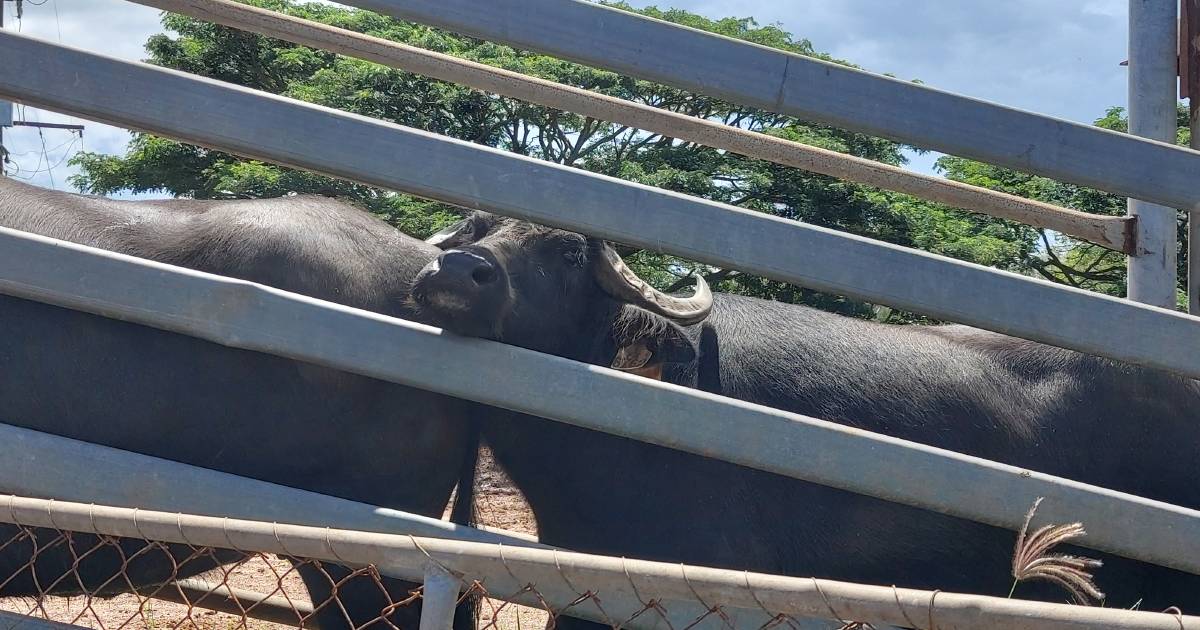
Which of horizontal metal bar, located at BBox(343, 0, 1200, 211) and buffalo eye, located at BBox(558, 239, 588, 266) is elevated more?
horizontal metal bar, located at BBox(343, 0, 1200, 211)

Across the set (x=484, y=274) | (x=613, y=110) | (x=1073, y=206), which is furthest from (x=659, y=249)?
(x=1073, y=206)

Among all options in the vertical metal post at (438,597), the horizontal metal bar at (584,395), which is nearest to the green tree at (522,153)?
the horizontal metal bar at (584,395)

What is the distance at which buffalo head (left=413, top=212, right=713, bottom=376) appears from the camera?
4.11 metres

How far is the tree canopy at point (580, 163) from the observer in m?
12.3

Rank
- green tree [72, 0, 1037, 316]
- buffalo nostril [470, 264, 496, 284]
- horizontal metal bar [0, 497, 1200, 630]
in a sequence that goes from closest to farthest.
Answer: horizontal metal bar [0, 497, 1200, 630] < buffalo nostril [470, 264, 496, 284] < green tree [72, 0, 1037, 316]

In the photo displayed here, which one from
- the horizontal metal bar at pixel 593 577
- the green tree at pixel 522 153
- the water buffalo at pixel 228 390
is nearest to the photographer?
the horizontal metal bar at pixel 593 577

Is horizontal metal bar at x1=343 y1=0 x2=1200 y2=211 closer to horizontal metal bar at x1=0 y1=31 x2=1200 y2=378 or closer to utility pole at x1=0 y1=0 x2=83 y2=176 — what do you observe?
horizontal metal bar at x1=0 y1=31 x2=1200 y2=378

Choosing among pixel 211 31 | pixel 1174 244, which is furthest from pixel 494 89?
pixel 211 31

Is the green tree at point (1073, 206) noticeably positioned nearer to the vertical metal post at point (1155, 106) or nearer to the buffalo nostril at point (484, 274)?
the vertical metal post at point (1155, 106)

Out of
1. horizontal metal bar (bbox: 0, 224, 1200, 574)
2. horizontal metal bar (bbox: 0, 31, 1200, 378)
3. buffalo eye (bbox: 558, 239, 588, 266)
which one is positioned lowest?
horizontal metal bar (bbox: 0, 224, 1200, 574)

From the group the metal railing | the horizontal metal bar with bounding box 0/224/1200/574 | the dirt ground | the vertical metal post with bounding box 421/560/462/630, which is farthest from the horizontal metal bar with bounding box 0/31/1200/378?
the dirt ground

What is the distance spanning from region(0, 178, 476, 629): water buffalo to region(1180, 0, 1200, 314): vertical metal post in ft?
9.77

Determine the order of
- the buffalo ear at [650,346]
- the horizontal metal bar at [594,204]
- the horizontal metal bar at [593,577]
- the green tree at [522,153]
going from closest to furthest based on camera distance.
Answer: the horizontal metal bar at [593,577]
the horizontal metal bar at [594,204]
the buffalo ear at [650,346]
the green tree at [522,153]

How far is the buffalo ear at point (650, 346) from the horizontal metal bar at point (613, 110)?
2.54 ft
